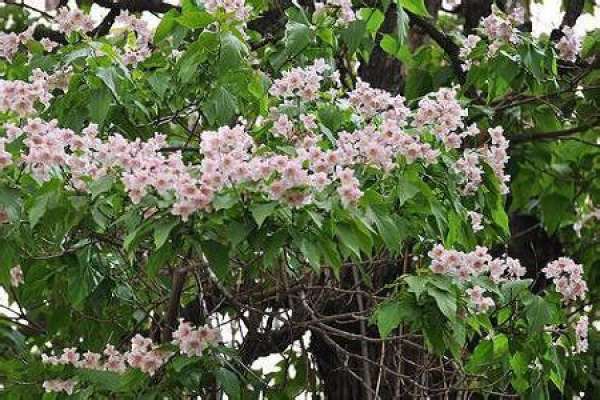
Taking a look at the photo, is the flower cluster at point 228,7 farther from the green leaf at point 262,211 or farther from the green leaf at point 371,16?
the green leaf at point 262,211

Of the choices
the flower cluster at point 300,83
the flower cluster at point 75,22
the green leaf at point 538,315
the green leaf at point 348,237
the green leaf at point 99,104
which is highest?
the flower cluster at point 75,22

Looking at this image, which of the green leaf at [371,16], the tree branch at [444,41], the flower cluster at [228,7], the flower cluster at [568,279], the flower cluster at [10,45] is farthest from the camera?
the tree branch at [444,41]

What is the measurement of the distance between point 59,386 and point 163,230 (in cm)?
59

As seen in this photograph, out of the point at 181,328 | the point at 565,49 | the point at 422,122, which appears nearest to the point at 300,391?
the point at 181,328

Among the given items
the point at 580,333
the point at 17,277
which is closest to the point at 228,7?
the point at 580,333

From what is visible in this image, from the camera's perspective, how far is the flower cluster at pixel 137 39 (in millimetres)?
2477

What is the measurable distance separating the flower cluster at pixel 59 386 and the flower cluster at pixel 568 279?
982 millimetres

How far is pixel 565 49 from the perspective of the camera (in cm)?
285

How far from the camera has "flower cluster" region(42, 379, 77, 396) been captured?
2221 mm

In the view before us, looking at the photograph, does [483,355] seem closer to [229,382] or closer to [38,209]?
[229,382]

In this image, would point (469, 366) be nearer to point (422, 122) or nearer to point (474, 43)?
point (422, 122)

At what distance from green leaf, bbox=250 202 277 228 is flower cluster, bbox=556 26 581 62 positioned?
130 cm

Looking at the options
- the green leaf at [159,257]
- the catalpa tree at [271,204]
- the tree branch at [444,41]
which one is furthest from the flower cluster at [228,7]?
the tree branch at [444,41]

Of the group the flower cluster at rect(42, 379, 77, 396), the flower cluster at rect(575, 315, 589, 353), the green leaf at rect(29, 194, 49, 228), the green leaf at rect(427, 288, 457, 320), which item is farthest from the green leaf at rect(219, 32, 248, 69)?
the flower cluster at rect(575, 315, 589, 353)
